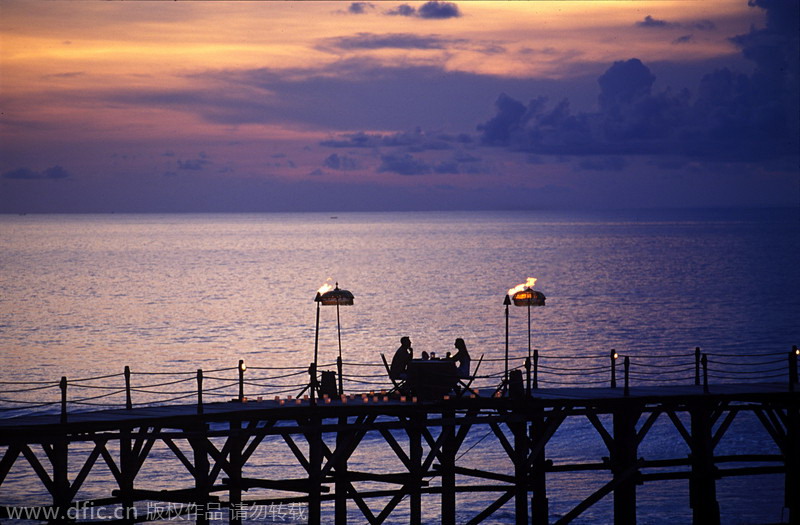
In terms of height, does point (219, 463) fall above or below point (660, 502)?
above

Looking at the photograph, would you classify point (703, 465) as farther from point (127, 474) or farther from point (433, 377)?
point (127, 474)

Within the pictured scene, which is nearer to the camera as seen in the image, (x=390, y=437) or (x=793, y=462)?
(x=390, y=437)

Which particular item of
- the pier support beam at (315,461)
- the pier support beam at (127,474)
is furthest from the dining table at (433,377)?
the pier support beam at (127,474)

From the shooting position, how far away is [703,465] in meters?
26.9

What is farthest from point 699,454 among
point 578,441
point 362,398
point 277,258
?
point 277,258

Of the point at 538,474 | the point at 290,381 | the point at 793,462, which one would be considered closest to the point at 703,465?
the point at 793,462

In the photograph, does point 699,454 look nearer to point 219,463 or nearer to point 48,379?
point 219,463

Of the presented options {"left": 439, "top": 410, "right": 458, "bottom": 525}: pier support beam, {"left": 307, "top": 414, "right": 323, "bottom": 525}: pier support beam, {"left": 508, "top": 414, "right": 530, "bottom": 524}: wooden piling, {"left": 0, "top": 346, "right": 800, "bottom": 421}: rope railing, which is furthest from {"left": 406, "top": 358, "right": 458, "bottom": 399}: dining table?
{"left": 0, "top": 346, "right": 800, "bottom": 421}: rope railing

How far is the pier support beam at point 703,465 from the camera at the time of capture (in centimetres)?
2662

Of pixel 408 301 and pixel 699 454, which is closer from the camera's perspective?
pixel 699 454

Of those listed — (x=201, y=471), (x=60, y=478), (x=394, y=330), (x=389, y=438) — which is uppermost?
(x=389, y=438)

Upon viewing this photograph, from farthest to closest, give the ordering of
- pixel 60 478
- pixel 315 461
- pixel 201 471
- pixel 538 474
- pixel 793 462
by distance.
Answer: pixel 793 462
pixel 538 474
pixel 315 461
pixel 201 471
pixel 60 478

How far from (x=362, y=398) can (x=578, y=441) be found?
20.5m

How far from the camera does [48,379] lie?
57.5 metres
